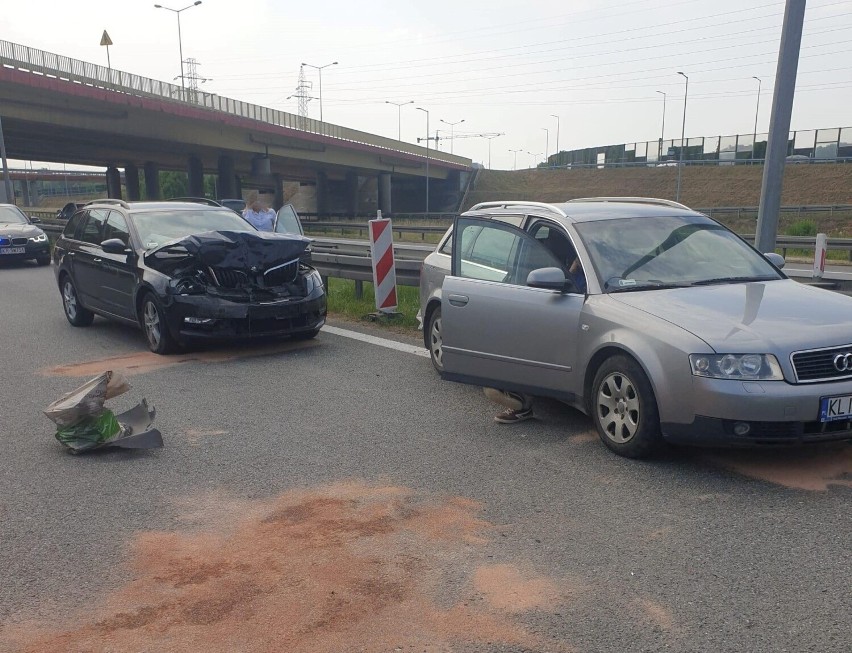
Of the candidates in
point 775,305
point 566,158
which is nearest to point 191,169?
point 566,158

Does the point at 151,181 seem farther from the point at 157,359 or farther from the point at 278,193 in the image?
the point at 157,359

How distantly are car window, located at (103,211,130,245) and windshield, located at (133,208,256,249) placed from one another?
0.54 feet

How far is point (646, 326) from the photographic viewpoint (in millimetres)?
4992

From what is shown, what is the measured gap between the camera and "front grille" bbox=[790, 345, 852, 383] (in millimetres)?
4547

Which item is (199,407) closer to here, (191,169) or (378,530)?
(378,530)

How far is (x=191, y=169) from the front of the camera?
2156 inches

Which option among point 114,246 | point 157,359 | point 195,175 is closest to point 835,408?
point 157,359

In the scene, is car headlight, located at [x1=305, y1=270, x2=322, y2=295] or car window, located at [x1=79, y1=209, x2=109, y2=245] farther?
car window, located at [x1=79, y1=209, x2=109, y2=245]

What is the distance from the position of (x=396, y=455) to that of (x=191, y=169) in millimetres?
53038

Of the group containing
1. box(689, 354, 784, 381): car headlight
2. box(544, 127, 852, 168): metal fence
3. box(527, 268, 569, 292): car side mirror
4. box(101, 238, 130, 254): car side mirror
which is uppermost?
box(544, 127, 852, 168): metal fence

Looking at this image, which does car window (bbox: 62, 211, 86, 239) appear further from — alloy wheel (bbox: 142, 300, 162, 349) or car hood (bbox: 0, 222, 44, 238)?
car hood (bbox: 0, 222, 44, 238)

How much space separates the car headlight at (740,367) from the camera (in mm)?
4539

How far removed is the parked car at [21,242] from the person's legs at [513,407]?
58.6 ft

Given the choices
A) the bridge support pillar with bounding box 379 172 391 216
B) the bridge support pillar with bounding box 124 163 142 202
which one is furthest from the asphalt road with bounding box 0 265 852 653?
the bridge support pillar with bounding box 379 172 391 216
